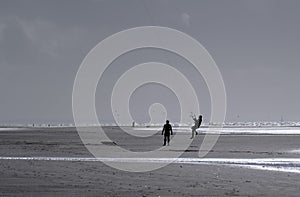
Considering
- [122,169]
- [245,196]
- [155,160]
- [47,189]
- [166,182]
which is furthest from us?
[155,160]

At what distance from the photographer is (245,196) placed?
16.8 meters

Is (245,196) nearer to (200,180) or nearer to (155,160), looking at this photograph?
(200,180)

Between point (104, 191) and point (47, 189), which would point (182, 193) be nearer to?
point (104, 191)

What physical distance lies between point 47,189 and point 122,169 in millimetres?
7438

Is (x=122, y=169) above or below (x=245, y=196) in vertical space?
above

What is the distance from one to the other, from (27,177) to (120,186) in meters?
4.25

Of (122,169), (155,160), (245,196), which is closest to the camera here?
(245,196)

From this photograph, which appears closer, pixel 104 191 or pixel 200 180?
pixel 104 191

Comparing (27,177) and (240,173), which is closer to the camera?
(27,177)

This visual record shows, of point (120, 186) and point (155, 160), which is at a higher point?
point (155, 160)

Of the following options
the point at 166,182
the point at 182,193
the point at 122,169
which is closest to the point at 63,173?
the point at 122,169

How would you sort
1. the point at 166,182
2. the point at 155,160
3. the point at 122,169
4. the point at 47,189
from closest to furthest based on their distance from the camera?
the point at 47,189
the point at 166,182
the point at 122,169
the point at 155,160

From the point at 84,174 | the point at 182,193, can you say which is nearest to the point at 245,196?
the point at 182,193

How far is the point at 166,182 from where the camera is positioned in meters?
20.3
